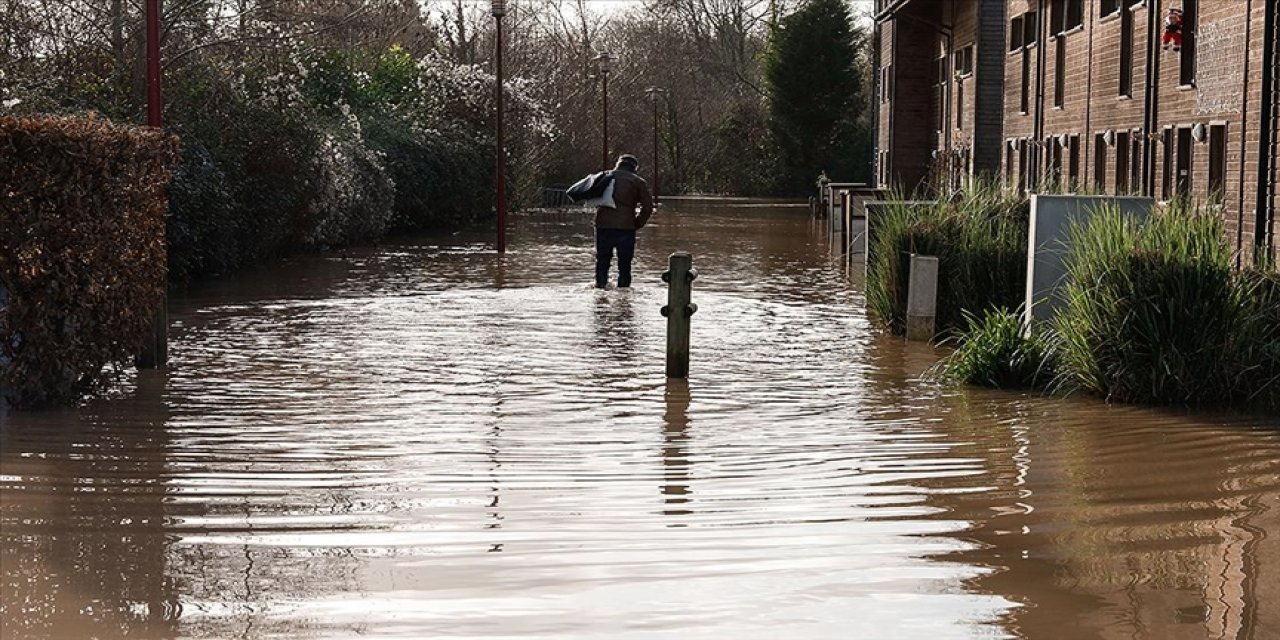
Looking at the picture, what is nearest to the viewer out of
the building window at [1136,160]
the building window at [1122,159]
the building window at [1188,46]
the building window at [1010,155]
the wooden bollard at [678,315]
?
the wooden bollard at [678,315]

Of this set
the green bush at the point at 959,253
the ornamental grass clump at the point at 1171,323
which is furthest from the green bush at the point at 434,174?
the ornamental grass clump at the point at 1171,323

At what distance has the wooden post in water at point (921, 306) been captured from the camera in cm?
1497

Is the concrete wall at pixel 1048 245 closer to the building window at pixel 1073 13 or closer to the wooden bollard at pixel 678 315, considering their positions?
the wooden bollard at pixel 678 315

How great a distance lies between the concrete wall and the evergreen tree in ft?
172

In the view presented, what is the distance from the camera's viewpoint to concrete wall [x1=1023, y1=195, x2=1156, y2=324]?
12.8 meters

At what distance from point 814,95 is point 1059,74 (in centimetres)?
3795

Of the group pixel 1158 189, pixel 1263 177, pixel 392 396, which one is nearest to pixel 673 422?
pixel 392 396

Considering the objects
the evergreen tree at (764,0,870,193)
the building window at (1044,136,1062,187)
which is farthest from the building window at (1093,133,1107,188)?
the evergreen tree at (764,0,870,193)

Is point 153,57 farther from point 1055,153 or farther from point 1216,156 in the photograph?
point 1055,153

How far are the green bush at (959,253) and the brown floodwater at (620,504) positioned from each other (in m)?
1.05

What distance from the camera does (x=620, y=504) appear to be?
25.1ft

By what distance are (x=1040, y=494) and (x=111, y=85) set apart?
1764 cm

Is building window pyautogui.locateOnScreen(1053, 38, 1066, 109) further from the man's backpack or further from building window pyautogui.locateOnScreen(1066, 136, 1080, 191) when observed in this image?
the man's backpack

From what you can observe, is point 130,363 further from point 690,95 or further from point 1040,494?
point 690,95
